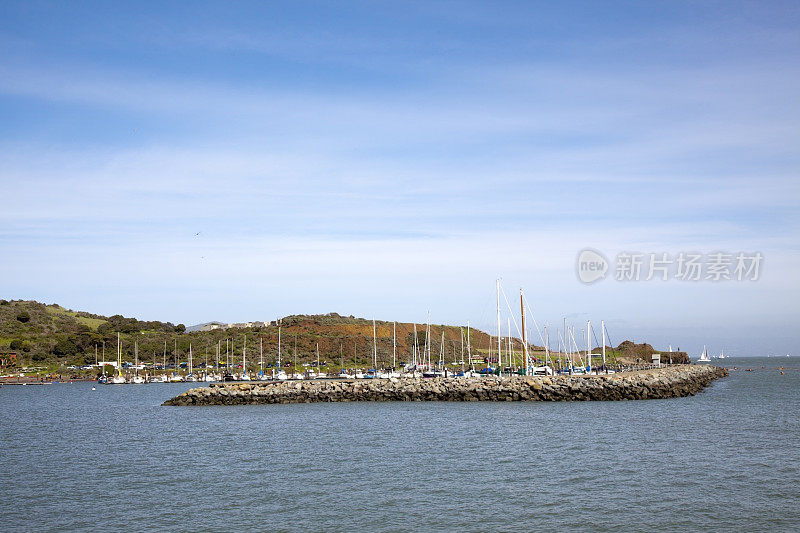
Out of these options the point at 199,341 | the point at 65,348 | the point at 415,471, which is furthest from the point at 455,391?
the point at 65,348

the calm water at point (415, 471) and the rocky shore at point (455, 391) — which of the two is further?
the rocky shore at point (455, 391)

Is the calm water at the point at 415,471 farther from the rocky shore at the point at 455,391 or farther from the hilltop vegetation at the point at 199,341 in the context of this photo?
the hilltop vegetation at the point at 199,341

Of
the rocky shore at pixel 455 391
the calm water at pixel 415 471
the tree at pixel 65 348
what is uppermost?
the tree at pixel 65 348

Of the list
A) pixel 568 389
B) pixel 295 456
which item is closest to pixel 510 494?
pixel 295 456

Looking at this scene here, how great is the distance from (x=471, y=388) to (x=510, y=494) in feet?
119

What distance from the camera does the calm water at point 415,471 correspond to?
20984 millimetres

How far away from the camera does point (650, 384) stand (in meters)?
59.6

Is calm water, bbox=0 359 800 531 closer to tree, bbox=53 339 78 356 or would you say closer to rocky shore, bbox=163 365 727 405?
rocky shore, bbox=163 365 727 405

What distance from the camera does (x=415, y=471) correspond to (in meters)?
A: 27.8

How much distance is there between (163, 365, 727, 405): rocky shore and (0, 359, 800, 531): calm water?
729cm

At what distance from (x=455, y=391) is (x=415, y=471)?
32.3 m

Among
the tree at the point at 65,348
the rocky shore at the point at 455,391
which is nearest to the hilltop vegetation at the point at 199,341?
the tree at the point at 65,348

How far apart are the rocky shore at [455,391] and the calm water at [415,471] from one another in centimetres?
729

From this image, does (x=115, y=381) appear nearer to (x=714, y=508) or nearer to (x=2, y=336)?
(x=2, y=336)
